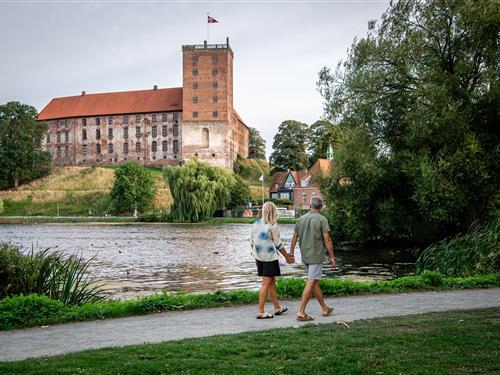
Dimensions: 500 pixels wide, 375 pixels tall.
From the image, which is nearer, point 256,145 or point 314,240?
point 314,240

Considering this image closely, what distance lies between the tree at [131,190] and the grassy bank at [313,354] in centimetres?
6778

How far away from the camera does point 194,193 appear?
6025 centimetres

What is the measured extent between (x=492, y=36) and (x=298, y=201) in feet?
188

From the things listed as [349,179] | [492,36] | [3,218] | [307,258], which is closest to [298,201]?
[3,218]

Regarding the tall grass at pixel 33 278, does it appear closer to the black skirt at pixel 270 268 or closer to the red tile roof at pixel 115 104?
the black skirt at pixel 270 268

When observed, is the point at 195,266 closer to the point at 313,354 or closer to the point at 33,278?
the point at 33,278

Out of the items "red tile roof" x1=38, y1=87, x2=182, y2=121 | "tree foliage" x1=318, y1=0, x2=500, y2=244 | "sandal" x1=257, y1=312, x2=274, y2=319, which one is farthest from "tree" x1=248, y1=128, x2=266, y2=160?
"sandal" x1=257, y1=312, x2=274, y2=319

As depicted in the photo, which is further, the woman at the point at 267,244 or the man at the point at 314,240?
the woman at the point at 267,244

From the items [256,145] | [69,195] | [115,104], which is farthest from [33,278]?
[256,145]

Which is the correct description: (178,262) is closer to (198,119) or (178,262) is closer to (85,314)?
(85,314)

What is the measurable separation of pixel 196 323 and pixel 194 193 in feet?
171

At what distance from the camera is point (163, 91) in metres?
104

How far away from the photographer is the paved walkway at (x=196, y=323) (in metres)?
7.01

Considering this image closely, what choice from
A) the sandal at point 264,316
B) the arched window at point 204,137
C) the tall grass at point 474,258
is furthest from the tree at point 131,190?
the sandal at point 264,316
